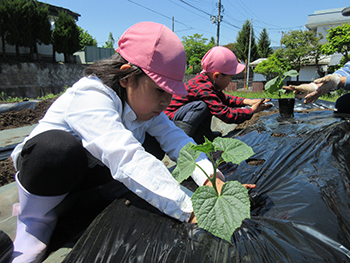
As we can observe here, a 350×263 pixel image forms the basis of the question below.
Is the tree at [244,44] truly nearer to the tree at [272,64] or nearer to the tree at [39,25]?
the tree at [272,64]

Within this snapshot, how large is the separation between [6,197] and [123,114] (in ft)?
3.09

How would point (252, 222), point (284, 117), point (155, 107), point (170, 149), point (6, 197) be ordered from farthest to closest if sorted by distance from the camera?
point (284, 117)
point (6, 197)
point (170, 149)
point (155, 107)
point (252, 222)

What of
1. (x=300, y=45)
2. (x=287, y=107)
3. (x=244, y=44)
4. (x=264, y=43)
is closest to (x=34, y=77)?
(x=287, y=107)

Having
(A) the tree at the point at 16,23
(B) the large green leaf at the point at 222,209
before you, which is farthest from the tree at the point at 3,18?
(B) the large green leaf at the point at 222,209

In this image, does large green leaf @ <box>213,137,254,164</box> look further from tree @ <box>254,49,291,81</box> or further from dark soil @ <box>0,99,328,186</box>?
tree @ <box>254,49,291,81</box>

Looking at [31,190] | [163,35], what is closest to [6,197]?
[31,190]

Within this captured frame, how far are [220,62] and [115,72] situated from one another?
1.45 metres

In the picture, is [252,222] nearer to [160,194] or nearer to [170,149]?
[160,194]

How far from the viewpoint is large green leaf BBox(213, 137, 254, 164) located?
0.63 meters

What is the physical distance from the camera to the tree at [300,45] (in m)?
13.3

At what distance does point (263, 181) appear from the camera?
1045mm

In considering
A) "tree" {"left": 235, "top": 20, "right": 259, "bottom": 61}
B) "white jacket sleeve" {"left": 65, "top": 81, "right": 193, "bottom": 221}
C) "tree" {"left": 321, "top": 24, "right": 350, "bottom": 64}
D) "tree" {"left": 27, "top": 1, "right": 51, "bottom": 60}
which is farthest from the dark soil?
"tree" {"left": 235, "top": 20, "right": 259, "bottom": 61}

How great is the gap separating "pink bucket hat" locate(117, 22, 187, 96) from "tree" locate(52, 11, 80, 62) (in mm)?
15719

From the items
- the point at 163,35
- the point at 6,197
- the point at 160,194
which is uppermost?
the point at 163,35
